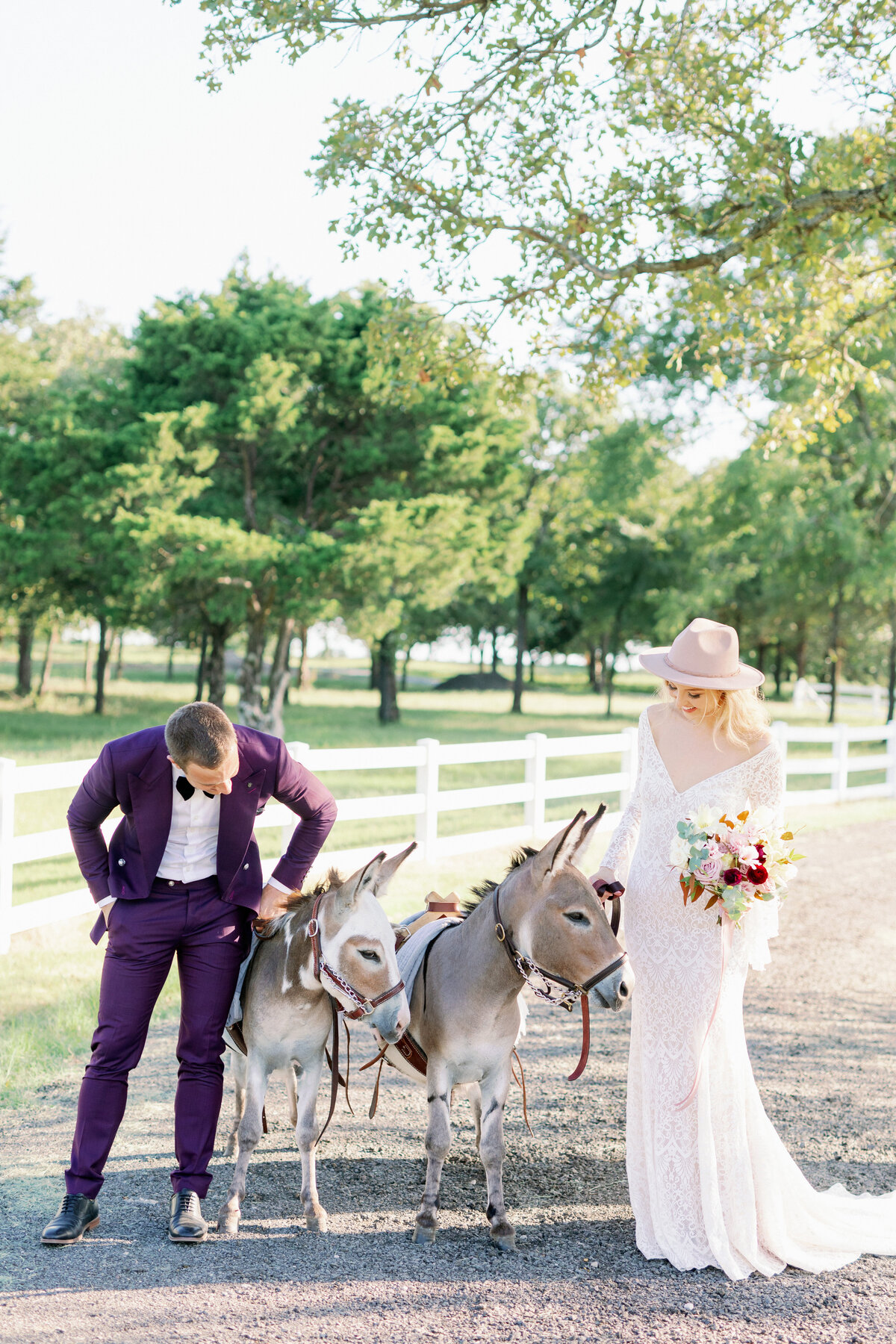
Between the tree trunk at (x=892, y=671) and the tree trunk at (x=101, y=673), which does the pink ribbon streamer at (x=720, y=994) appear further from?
the tree trunk at (x=101, y=673)

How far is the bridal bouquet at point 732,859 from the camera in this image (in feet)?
11.3

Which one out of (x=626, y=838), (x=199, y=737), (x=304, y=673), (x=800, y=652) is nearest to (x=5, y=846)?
(x=199, y=737)

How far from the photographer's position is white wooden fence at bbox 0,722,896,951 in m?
6.77

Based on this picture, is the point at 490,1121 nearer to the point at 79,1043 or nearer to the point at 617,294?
the point at 79,1043

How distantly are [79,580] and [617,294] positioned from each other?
56.5 ft

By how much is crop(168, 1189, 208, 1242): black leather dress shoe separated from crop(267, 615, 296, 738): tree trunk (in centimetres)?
1786

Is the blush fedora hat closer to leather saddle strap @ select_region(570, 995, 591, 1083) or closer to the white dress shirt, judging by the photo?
leather saddle strap @ select_region(570, 995, 591, 1083)

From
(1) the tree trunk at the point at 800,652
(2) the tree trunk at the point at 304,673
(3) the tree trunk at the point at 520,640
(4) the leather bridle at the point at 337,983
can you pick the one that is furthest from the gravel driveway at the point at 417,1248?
(1) the tree trunk at the point at 800,652

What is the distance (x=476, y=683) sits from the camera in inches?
2458

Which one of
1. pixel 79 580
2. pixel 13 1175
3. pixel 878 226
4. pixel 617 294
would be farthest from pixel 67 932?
pixel 79 580

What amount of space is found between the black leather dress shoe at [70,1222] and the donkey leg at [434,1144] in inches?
43.0

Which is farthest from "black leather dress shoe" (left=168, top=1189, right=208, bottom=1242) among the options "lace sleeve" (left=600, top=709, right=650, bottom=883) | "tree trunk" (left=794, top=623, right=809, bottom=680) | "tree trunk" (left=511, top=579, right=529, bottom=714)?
"tree trunk" (left=794, top=623, right=809, bottom=680)

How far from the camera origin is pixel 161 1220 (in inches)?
148

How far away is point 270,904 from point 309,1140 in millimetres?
803
